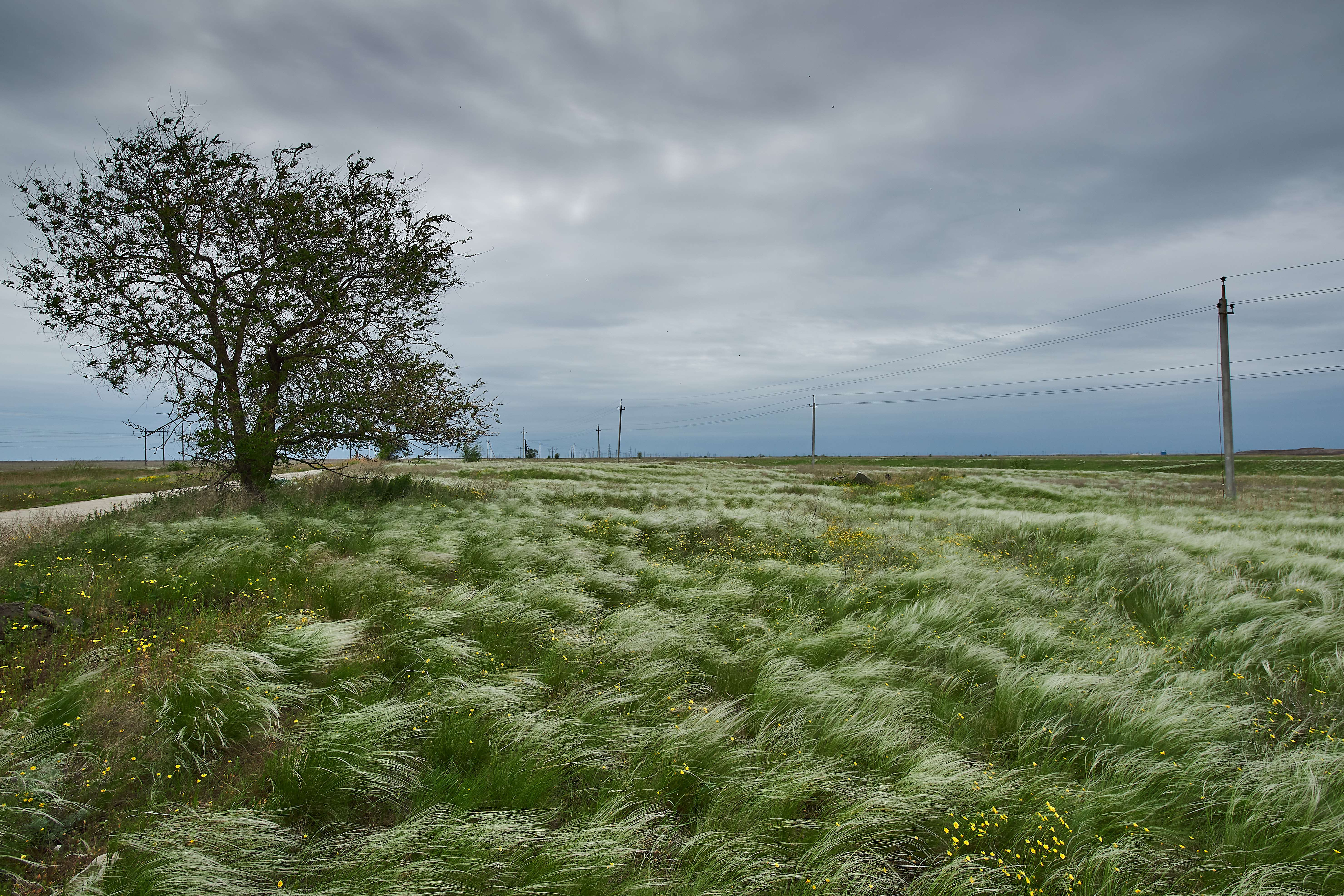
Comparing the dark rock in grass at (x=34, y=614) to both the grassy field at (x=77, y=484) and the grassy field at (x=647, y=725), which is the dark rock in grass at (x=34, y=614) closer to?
the grassy field at (x=647, y=725)

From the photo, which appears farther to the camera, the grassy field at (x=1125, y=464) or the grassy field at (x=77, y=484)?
the grassy field at (x=1125, y=464)

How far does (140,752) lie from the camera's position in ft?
9.43

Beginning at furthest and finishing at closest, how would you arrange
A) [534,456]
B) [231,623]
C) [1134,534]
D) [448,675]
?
1. [534,456]
2. [1134,534]
3. [231,623]
4. [448,675]

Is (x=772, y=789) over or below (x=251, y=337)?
below

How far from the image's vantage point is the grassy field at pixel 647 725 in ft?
7.97

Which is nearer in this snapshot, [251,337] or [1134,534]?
[1134,534]

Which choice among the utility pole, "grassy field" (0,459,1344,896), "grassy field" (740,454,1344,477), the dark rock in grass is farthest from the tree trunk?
"grassy field" (740,454,1344,477)

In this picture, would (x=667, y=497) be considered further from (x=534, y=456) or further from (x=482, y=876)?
(x=534, y=456)

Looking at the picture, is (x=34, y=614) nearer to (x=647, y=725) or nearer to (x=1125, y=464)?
(x=647, y=725)

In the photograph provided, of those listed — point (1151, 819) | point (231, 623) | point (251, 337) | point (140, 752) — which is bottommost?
point (1151, 819)

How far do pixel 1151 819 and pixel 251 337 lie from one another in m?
15.4

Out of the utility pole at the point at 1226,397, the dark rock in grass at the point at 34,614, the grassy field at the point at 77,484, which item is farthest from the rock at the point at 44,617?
the utility pole at the point at 1226,397

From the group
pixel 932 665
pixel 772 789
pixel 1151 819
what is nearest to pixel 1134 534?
pixel 932 665

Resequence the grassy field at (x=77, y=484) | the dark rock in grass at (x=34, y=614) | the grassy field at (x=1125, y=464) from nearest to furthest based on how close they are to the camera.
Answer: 1. the dark rock in grass at (x=34, y=614)
2. the grassy field at (x=77, y=484)
3. the grassy field at (x=1125, y=464)
